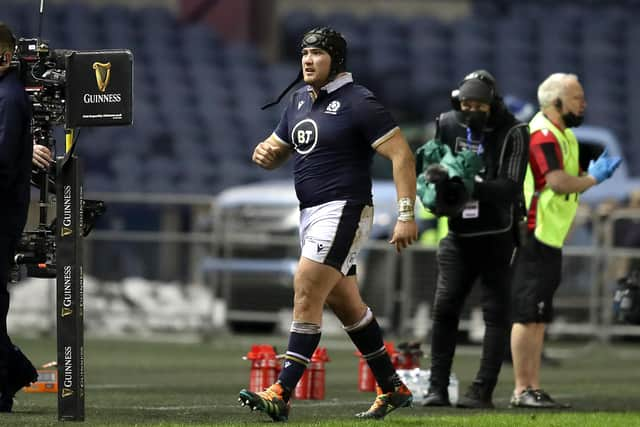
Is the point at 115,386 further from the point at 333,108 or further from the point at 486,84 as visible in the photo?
the point at 333,108

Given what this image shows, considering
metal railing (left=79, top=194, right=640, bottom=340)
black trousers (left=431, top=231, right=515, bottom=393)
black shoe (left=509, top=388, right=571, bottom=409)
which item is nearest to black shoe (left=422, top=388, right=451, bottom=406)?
black trousers (left=431, top=231, right=515, bottom=393)

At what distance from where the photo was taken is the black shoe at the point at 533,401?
11.0 metres

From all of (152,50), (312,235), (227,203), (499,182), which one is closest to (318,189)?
(312,235)

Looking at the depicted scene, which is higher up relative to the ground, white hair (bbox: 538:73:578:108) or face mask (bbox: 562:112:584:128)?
white hair (bbox: 538:73:578:108)

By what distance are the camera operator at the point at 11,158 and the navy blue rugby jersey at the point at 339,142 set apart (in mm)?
1436

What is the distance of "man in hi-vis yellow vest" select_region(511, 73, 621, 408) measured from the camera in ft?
36.6

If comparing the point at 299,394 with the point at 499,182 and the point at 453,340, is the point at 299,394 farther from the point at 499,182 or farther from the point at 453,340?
the point at 499,182

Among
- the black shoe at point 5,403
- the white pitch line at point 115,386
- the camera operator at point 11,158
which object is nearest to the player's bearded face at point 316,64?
the camera operator at point 11,158

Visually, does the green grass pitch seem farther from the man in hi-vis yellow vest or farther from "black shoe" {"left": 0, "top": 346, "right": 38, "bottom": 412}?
the man in hi-vis yellow vest

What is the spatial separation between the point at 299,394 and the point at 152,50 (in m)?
19.5

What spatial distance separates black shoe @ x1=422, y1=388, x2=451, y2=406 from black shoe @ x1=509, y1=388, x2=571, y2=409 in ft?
1.77

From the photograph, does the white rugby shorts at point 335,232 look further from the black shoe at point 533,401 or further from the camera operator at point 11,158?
the black shoe at point 533,401

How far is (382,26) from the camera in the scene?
32031mm

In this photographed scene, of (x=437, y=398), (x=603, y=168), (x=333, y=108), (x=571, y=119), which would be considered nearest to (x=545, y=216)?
(x=603, y=168)
